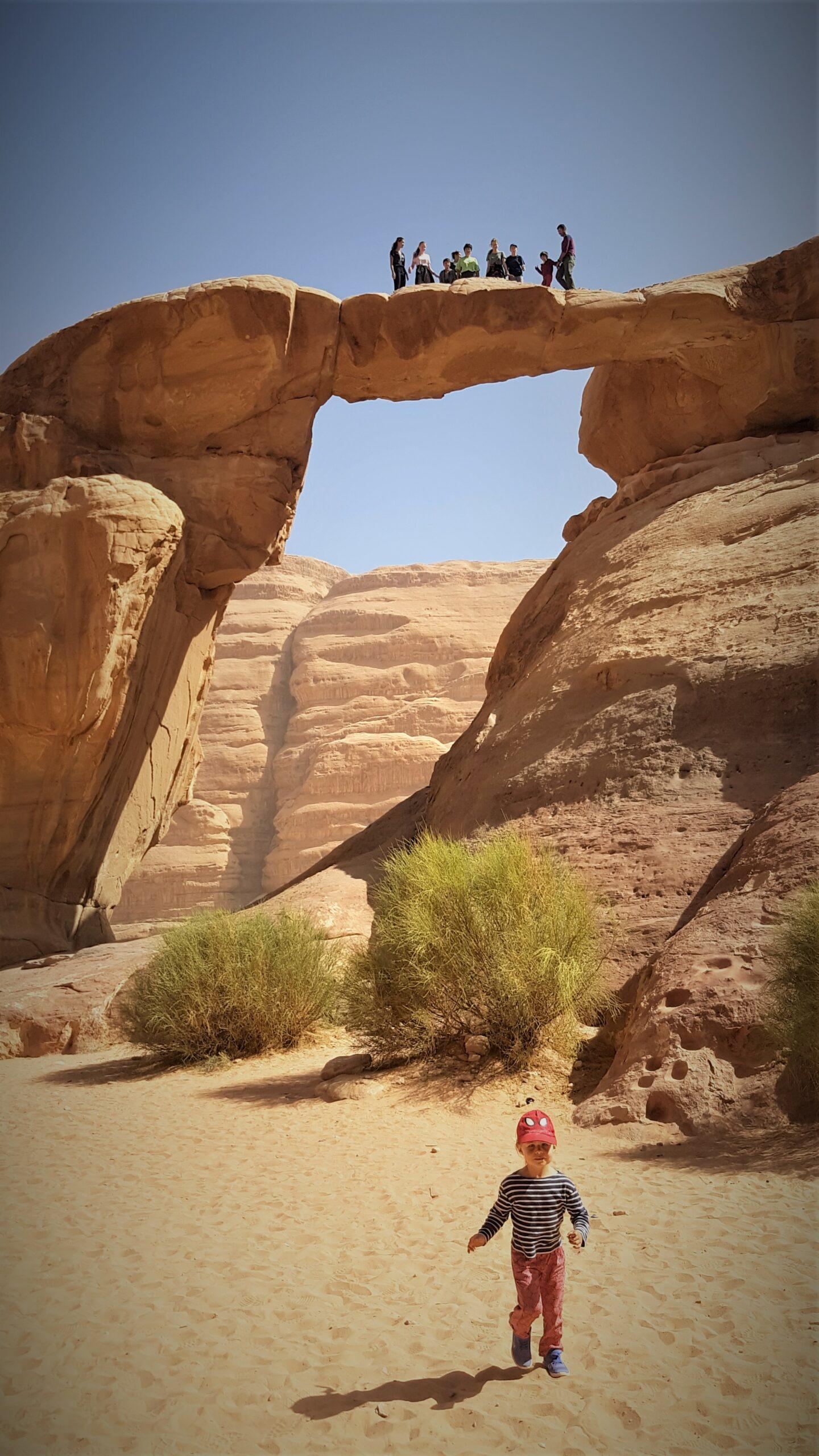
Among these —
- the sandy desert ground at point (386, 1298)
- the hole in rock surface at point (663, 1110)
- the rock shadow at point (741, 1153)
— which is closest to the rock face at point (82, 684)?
the sandy desert ground at point (386, 1298)

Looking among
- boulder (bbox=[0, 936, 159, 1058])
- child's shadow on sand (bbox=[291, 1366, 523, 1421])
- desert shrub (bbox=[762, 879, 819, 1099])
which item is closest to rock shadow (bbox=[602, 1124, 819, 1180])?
desert shrub (bbox=[762, 879, 819, 1099])

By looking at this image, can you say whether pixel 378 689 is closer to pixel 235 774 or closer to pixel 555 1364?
pixel 235 774

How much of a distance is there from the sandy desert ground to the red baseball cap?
735 millimetres

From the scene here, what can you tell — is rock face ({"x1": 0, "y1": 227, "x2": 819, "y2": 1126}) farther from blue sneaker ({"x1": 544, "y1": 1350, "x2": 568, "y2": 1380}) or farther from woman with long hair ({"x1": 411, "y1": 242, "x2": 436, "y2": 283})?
blue sneaker ({"x1": 544, "y1": 1350, "x2": 568, "y2": 1380})

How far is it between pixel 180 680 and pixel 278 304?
5.91 m

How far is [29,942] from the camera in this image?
14.3 m

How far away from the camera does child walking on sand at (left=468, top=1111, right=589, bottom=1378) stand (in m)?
3.25

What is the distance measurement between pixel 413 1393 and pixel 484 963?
4.85 m

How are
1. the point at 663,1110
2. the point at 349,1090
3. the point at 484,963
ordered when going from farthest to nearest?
the point at 484,963 → the point at 349,1090 → the point at 663,1110

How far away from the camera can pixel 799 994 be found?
5.84 meters

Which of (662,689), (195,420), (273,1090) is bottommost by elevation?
(273,1090)

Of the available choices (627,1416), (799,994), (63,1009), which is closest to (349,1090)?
(799,994)

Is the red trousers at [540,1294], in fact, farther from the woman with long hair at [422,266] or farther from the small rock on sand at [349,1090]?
the woman with long hair at [422,266]

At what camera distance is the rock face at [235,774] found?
42906mm
